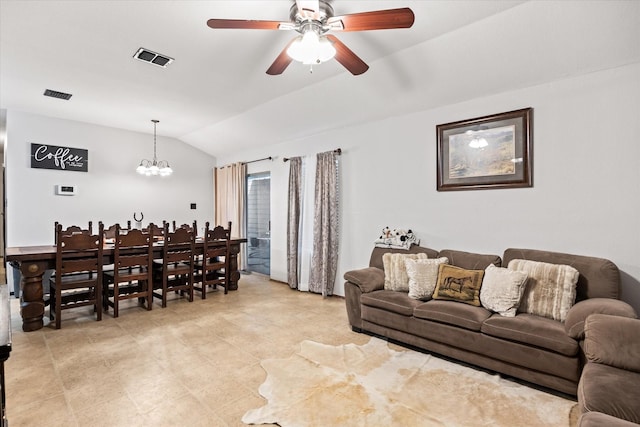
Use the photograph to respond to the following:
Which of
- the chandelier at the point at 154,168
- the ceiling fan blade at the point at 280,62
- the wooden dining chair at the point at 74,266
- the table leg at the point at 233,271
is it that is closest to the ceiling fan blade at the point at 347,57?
the ceiling fan blade at the point at 280,62

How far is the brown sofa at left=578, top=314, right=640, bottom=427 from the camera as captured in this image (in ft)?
4.90

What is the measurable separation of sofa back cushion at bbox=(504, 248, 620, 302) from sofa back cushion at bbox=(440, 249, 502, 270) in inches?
17.2

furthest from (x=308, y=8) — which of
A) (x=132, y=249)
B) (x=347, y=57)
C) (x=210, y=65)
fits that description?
(x=132, y=249)

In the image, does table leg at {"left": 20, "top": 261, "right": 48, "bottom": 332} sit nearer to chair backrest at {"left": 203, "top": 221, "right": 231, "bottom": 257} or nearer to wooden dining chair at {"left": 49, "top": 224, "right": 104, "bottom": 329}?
wooden dining chair at {"left": 49, "top": 224, "right": 104, "bottom": 329}

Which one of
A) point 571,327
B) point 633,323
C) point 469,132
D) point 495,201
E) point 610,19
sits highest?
point 610,19

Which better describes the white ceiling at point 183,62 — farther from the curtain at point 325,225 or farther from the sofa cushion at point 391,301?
the sofa cushion at point 391,301

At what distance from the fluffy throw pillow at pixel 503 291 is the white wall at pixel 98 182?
5978 millimetres

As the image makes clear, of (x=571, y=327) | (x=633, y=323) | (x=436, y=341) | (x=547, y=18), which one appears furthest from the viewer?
(x=436, y=341)

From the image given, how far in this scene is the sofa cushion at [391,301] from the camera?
307 cm

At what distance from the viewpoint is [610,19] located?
240 centimetres

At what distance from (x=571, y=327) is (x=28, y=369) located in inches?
162

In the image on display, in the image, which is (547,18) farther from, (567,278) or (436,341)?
(436,341)

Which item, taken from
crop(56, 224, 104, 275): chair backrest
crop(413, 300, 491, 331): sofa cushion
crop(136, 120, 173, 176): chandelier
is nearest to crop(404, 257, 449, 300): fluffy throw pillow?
crop(413, 300, 491, 331): sofa cushion

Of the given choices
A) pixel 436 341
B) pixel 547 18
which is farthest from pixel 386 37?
pixel 436 341
